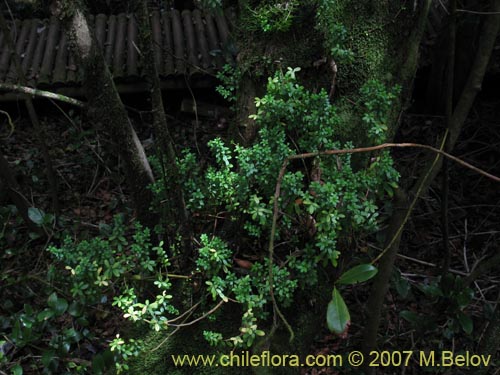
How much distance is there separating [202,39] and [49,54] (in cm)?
166

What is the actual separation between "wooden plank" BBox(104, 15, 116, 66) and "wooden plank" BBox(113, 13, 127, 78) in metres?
0.04

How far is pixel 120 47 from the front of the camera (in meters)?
5.16

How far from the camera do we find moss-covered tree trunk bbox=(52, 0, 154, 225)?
2.03 m

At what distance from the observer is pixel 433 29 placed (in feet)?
16.0

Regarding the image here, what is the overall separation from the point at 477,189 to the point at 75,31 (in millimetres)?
3347

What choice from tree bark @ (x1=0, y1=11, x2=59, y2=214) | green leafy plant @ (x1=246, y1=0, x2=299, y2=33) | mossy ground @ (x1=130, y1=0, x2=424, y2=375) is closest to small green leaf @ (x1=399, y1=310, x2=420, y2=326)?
mossy ground @ (x1=130, y1=0, x2=424, y2=375)

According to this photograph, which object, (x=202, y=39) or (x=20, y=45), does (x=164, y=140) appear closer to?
(x=202, y=39)

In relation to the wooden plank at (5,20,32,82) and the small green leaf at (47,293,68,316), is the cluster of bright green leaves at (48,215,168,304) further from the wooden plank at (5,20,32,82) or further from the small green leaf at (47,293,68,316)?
the wooden plank at (5,20,32,82)

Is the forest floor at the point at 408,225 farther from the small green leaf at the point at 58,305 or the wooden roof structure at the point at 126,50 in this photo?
the wooden roof structure at the point at 126,50

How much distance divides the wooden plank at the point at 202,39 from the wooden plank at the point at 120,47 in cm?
81

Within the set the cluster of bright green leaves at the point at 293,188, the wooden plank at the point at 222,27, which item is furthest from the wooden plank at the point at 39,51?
the cluster of bright green leaves at the point at 293,188

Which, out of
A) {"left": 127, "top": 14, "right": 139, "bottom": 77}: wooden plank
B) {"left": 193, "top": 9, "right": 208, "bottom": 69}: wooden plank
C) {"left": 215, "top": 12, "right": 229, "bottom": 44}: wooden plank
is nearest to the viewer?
{"left": 127, "top": 14, "right": 139, "bottom": 77}: wooden plank

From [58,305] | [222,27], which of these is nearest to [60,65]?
[222,27]

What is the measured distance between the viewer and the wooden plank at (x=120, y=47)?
16.1ft
